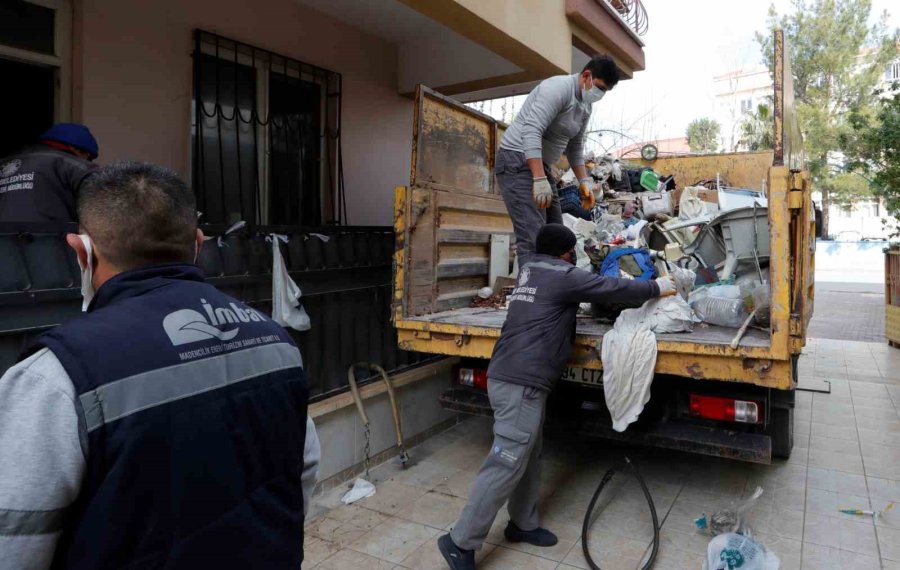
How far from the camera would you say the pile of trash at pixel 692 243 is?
3467mm

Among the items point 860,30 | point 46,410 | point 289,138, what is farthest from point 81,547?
point 860,30

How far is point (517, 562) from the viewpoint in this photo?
303 centimetres

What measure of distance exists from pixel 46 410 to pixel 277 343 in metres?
0.46

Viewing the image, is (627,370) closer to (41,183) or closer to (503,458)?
(503,458)

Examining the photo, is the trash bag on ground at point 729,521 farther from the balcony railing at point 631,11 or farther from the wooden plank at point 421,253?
the balcony railing at point 631,11

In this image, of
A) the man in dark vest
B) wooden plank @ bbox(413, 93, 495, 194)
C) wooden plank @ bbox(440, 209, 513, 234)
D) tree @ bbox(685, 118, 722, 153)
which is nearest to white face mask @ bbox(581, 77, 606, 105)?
wooden plank @ bbox(413, 93, 495, 194)

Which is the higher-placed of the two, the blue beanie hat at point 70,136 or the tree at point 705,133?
the tree at point 705,133

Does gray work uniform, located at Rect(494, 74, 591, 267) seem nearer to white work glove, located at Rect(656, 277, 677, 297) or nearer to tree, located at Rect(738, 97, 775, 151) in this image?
white work glove, located at Rect(656, 277, 677, 297)

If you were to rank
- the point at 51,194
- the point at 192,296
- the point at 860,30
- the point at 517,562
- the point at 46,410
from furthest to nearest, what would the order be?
1. the point at 860,30
2. the point at 517,562
3. the point at 51,194
4. the point at 192,296
5. the point at 46,410

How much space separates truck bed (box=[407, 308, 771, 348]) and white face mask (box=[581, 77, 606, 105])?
4.77 feet

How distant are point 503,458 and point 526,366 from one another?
18.1 inches

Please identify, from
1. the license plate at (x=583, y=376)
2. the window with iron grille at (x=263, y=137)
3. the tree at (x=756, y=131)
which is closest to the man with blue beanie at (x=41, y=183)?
the window with iron grille at (x=263, y=137)

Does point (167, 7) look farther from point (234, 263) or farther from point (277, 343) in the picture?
point (277, 343)

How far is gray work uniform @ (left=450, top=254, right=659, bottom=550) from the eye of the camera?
2871 mm
